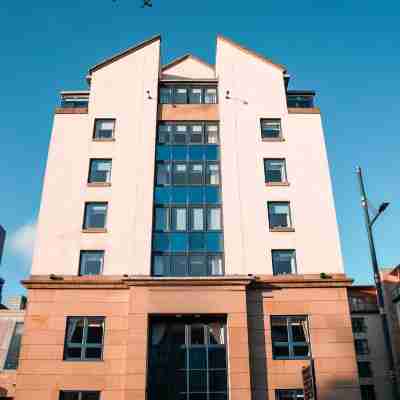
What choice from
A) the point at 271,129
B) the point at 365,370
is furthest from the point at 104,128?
the point at 365,370

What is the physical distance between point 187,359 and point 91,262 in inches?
315

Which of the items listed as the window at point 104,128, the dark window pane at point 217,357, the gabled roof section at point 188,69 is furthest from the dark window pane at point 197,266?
the gabled roof section at point 188,69

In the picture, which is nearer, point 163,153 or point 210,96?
point 163,153

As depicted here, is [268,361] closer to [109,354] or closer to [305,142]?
[109,354]

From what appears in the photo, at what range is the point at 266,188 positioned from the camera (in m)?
29.8

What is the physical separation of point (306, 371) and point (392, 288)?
5210 cm

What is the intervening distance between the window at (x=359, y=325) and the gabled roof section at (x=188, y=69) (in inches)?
1938

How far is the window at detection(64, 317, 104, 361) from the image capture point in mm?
24922

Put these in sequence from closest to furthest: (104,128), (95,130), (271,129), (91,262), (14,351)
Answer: (91,262) < (95,130) < (104,128) < (271,129) < (14,351)

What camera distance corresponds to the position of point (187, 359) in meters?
25.0

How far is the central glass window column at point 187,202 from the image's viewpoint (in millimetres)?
27547


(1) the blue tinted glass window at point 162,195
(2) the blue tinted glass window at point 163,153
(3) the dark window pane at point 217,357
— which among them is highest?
(2) the blue tinted glass window at point 163,153

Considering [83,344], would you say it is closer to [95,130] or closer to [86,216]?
[86,216]

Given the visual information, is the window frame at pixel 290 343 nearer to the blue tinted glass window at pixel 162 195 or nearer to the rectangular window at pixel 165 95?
the blue tinted glass window at pixel 162 195
